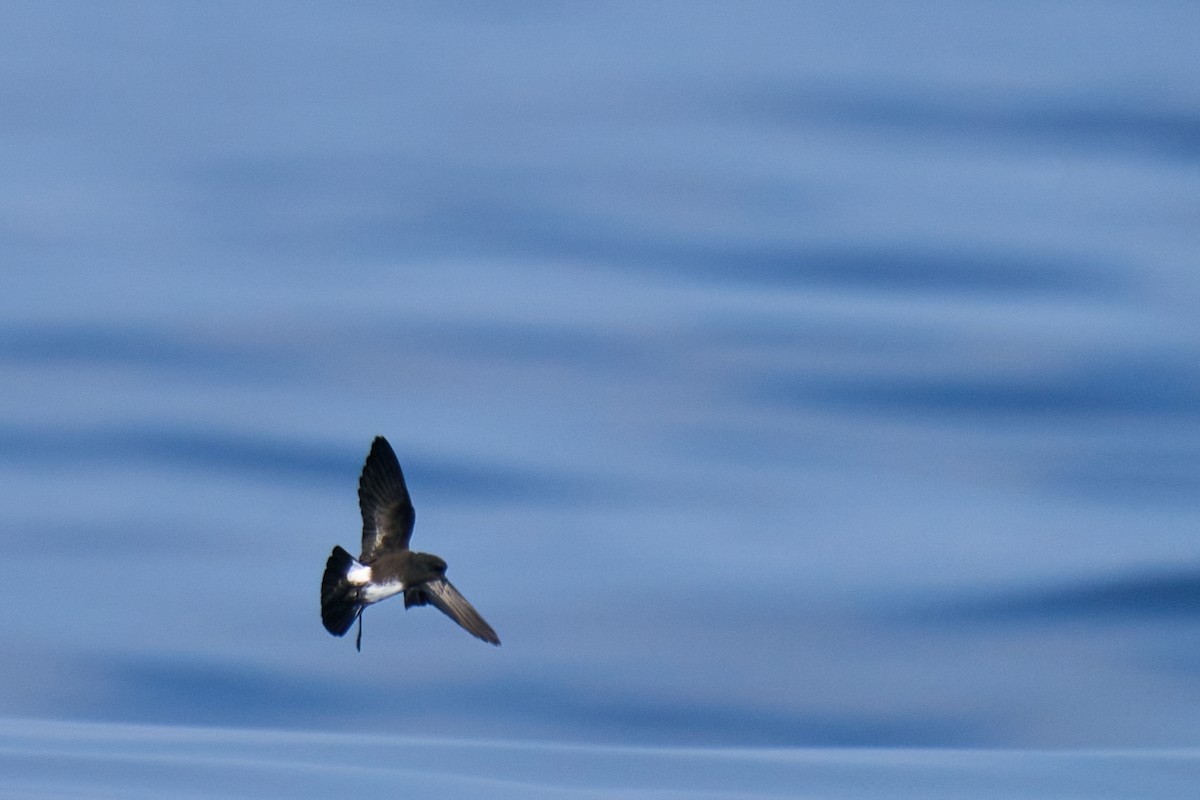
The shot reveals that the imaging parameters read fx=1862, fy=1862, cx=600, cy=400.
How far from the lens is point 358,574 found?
14.5 ft

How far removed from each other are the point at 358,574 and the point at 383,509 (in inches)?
11.7

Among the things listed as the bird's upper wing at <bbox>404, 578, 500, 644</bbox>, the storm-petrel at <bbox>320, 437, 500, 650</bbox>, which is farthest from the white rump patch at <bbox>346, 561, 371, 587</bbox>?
the bird's upper wing at <bbox>404, 578, 500, 644</bbox>

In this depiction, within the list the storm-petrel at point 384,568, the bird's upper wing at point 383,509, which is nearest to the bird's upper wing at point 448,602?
the storm-petrel at point 384,568

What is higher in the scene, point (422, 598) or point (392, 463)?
point (392, 463)

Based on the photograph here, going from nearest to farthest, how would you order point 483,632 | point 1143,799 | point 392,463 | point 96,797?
1. point 483,632
2. point 392,463
3. point 96,797
4. point 1143,799

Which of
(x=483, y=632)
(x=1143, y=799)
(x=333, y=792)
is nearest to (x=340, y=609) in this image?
(x=483, y=632)

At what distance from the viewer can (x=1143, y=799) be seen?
6.21 meters

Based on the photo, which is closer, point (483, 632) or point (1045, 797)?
point (483, 632)

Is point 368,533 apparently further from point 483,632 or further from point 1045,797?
point 1045,797

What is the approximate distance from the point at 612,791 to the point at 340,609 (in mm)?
2130

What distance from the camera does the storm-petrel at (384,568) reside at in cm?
423

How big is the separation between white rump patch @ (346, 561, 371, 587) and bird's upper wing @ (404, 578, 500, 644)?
150mm

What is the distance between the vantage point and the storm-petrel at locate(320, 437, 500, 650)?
167 inches

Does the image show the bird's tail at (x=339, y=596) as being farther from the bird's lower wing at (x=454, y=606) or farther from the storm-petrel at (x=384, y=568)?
the bird's lower wing at (x=454, y=606)
